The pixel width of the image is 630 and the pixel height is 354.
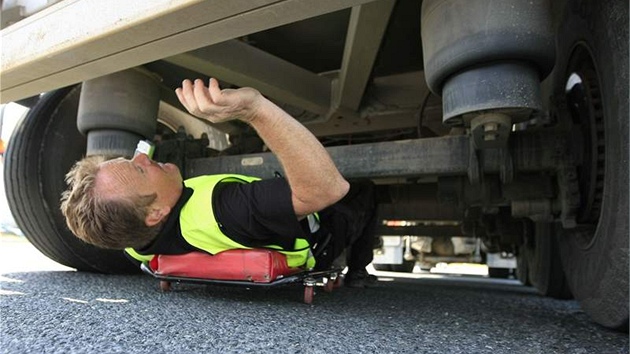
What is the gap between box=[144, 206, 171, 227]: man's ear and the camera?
1.49m

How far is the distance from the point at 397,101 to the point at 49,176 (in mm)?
1701

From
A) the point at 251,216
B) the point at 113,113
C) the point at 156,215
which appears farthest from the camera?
the point at 113,113

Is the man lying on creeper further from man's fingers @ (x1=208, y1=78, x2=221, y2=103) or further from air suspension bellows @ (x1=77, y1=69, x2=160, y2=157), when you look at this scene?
air suspension bellows @ (x1=77, y1=69, x2=160, y2=157)

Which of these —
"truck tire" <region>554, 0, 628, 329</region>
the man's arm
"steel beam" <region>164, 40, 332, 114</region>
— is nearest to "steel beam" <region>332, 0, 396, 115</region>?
"steel beam" <region>164, 40, 332, 114</region>

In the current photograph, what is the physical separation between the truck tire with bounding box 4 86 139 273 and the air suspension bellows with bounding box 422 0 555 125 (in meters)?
1.86

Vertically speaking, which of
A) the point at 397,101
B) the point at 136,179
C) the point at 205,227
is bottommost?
the point at 205,227

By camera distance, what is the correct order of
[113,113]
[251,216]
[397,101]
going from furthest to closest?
[397,101] → [113,113] → [251,216]

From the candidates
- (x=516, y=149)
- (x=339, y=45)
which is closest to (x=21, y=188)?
(x=339, y=45)

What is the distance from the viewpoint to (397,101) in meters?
2.21

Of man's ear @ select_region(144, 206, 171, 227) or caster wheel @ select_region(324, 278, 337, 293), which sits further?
caster wheel @ select_region(324, 278, 337, 293)

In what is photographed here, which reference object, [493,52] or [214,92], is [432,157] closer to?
[493,52]

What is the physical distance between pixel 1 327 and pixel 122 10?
2.65 feet

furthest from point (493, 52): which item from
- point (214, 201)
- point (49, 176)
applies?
point (49, 176)

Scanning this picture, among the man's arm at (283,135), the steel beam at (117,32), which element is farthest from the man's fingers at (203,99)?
the steel beam at (117,32)
